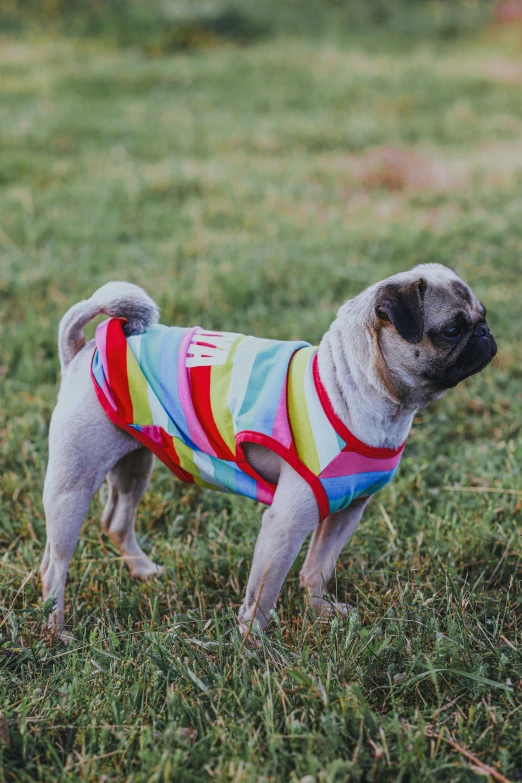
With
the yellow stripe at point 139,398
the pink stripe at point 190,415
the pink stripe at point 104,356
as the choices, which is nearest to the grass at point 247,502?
the pink stripe at point 190,415

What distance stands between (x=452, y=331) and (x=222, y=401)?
101 cm

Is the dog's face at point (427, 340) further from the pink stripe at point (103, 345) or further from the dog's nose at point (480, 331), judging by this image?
the pink stripe at point (103, 345)

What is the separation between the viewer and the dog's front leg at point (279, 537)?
9.29ft

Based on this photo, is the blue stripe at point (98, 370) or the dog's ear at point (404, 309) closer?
the dog's ear at point (404, 309)

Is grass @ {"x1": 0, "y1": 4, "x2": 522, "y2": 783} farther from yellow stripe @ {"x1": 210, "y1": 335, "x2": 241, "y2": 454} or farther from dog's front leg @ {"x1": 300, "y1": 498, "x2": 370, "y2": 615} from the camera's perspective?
yellow stripe @ {"x1": 210, "y1": 335, "x2": 241, "y2": 454}

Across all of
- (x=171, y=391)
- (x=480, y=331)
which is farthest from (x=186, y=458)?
(x=480, y=331)

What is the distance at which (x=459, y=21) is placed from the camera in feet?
60.2

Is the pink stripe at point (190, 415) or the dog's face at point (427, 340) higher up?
the dog's face at point (427, 340)

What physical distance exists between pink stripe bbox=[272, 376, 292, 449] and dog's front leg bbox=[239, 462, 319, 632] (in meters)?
0.12

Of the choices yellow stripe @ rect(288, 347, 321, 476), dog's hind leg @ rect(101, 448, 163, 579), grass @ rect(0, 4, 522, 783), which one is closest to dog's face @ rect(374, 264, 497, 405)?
yellow stripe @ rect(288, 347, 321, 476)

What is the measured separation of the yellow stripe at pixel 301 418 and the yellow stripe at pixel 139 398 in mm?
608

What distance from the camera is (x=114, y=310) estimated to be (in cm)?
322

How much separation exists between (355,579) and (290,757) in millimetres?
1151

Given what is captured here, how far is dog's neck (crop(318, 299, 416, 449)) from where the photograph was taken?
114 inches
